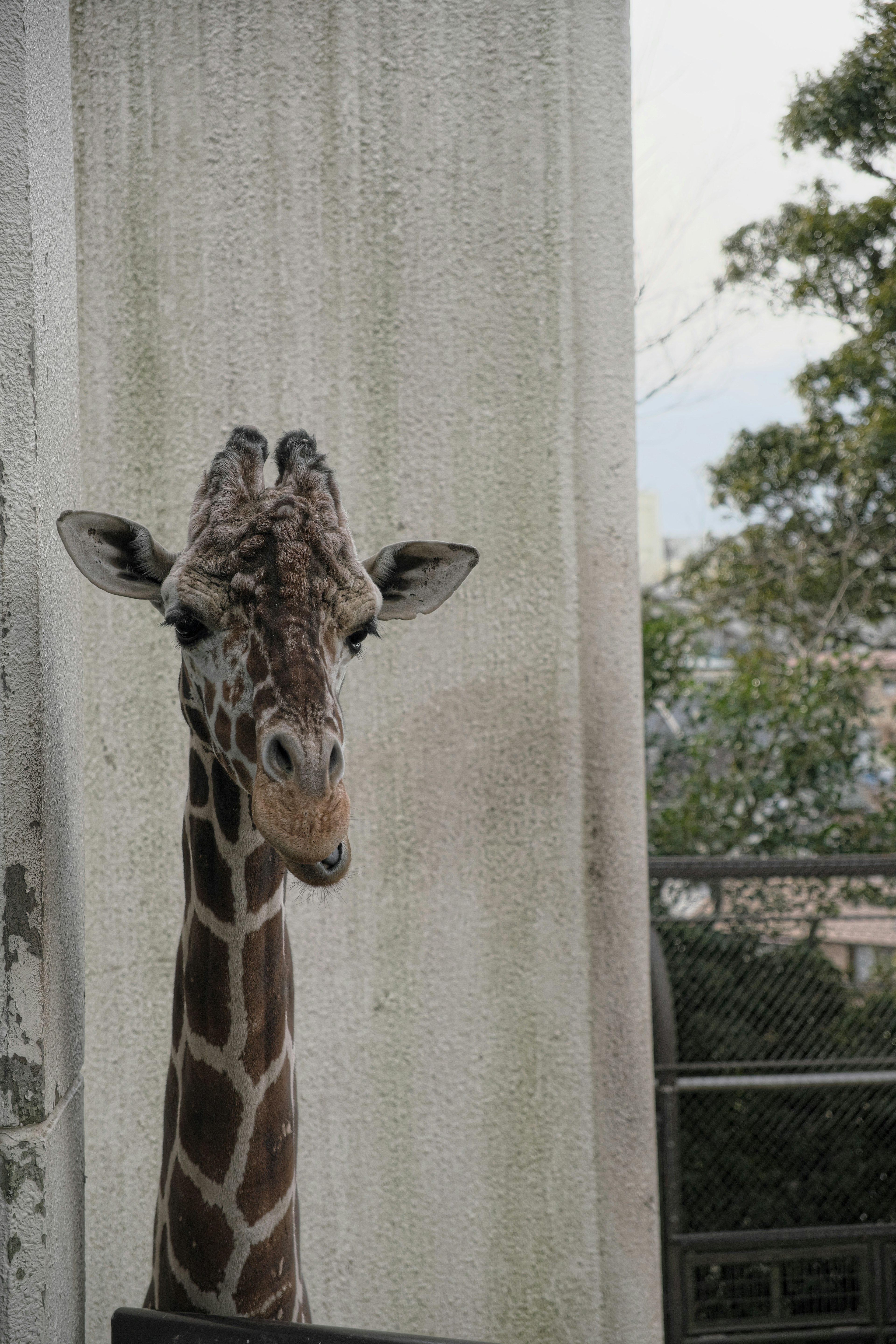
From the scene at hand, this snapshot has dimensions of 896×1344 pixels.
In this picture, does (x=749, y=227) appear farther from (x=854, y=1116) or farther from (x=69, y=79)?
(x=69, y=79)

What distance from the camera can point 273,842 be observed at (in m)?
1.29

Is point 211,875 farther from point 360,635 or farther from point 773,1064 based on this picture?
point 773,1064

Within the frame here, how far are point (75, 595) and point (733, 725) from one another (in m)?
4.12

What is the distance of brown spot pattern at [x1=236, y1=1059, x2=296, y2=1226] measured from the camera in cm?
163

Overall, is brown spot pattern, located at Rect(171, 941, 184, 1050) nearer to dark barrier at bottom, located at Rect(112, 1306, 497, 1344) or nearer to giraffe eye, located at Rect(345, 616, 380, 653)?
dark barrier at bottom, located at Rect(112, 1306, 497, 1344)

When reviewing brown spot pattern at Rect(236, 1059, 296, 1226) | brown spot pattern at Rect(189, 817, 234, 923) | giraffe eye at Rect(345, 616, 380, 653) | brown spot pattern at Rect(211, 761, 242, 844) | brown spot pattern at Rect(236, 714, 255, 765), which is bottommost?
brown spot pattern at Rect(236, 1059, 296, 1226)

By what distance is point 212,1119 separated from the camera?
64.1 inches

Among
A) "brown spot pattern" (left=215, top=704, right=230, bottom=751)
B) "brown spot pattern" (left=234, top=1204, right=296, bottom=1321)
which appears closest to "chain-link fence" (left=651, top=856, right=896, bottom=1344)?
"brown spot pattern" (left=234, top=1204, right=296, bottom=1321)

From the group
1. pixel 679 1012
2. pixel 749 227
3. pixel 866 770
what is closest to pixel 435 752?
pixel 679 1012

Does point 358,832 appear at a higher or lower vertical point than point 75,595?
lower

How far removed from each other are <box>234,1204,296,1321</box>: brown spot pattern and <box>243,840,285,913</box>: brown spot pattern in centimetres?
52

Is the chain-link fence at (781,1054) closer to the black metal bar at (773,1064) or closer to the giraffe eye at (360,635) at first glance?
the black metal bar at (773,1064)

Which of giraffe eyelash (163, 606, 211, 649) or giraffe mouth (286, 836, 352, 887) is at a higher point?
giraffe eyelash (163, 606, 211, 649)

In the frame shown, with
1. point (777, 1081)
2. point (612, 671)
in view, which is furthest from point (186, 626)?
point (777, 1081)
